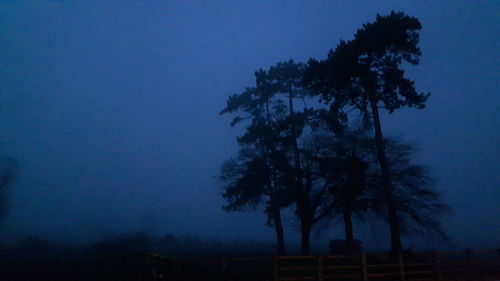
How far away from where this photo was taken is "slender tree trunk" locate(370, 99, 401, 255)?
824 inches

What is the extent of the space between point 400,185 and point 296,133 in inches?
292

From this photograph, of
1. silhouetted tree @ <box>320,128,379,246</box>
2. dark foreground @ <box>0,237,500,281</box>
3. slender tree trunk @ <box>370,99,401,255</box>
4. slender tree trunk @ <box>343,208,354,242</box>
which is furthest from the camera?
slender tree trunk @ <box>343,208,354,242</box>

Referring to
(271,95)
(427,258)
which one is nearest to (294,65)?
(271,95)

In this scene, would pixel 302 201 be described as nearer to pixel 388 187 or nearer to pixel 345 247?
pixel 345 247

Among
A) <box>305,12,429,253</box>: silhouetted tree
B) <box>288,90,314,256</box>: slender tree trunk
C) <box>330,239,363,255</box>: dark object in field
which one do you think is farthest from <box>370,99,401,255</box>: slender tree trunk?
<box>288,90,314,256</box>: slender tree trunk

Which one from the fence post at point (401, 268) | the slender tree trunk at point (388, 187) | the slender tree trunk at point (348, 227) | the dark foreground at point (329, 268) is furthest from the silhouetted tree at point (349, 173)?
the fence post at point (401, 268)

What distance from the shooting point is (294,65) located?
2922cm

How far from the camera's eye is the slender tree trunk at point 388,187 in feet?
68.6

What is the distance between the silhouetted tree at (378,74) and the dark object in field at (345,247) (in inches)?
180

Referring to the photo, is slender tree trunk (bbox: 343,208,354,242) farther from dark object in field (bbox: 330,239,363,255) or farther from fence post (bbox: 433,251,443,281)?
fence post (bbox: 433,251,443,281)

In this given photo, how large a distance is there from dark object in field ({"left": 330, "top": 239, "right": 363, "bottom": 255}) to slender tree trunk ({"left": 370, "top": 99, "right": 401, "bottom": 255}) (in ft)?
16.1

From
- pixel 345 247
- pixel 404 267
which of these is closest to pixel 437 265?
pixel 404 267

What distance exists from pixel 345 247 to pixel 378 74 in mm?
11725

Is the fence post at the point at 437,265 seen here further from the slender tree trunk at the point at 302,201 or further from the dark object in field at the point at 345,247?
the slender tree trunk at the point at 302,201
